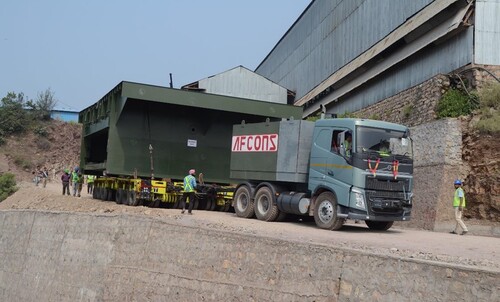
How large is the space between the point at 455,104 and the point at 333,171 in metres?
5.35

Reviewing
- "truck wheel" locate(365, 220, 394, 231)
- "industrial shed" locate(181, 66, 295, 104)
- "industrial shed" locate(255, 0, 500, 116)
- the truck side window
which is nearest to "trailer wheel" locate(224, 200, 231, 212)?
"truck wheel" locate(365, 220, 394, 231)

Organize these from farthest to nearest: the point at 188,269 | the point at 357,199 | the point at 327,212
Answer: the point at 327,212 → the point at 357,199 → the point at 188,269

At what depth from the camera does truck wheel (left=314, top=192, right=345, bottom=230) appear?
37.9 ft

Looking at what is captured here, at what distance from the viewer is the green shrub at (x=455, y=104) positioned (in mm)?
14271

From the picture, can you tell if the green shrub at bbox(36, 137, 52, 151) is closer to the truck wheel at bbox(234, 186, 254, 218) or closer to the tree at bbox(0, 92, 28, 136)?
the tree at bbox(0, 92, 28, 136)

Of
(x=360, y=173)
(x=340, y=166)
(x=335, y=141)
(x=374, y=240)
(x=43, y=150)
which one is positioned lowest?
(x=374, y=240)

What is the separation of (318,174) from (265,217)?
2.21 metres

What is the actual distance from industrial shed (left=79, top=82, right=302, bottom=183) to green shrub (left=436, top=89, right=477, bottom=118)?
14.6 ft

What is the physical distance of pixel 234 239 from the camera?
8766 millimetres

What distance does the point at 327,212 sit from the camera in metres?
11.8

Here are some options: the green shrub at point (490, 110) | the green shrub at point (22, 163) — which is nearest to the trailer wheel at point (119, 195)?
the green shrub at point (490, 110)

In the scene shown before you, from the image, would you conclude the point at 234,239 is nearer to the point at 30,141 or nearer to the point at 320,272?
the point at 320,272

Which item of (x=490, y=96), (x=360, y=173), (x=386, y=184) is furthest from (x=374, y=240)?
(x=490, y=96)

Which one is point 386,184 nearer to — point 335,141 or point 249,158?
point 335,141
